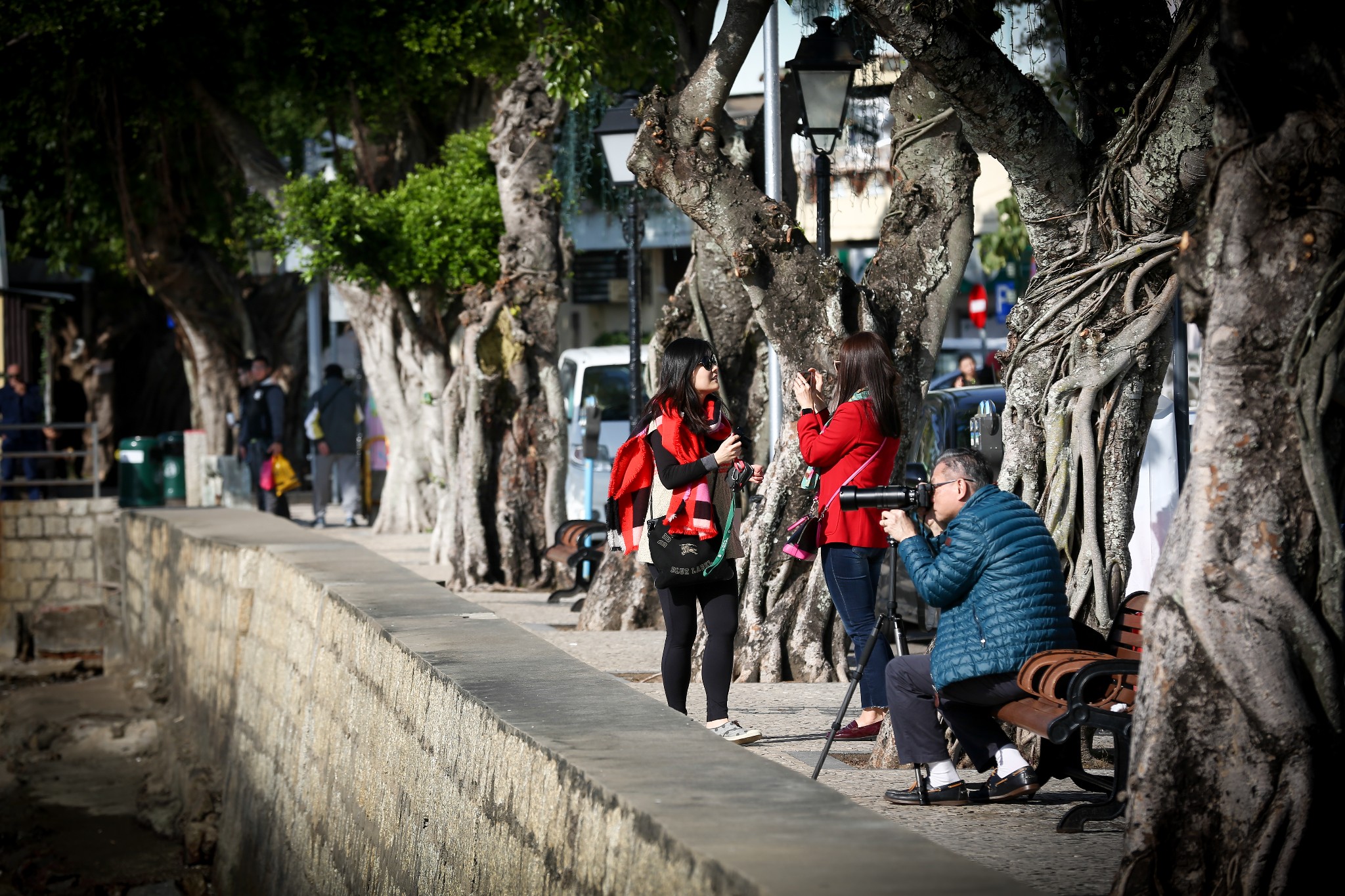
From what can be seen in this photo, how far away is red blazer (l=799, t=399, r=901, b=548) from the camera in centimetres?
724

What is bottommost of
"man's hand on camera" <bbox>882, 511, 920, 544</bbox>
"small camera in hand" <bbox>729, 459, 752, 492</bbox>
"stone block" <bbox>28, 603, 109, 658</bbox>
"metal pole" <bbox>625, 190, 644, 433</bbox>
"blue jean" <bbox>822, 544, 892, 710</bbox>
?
"stone block" <bbox>28, 603, 109, 658</bbox>

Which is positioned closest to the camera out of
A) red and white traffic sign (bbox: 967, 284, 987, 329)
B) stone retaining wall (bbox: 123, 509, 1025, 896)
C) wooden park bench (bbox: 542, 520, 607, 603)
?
stone retaining wall (bbox: 123, 509, 1025, 896)

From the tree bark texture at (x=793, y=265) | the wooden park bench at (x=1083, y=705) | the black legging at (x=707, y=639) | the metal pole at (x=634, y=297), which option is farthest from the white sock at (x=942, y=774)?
the metal pole at (x=634, y=297)

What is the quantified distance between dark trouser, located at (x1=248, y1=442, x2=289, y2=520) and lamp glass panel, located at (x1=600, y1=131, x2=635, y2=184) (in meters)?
9.09

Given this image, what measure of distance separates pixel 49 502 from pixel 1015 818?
53.4ft

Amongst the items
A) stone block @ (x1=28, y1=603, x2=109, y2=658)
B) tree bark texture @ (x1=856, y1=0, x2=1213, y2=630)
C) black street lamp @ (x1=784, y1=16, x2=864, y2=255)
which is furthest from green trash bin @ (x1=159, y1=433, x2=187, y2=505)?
tree bark texture @ (x1=856, y1=0, x2=1213, y2=630)

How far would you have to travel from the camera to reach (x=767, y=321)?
28.7 feet

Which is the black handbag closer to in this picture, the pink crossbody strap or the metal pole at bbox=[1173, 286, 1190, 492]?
the pink crossbody strap

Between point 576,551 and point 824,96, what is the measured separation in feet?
14.1

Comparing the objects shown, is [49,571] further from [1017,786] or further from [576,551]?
[1017,786]

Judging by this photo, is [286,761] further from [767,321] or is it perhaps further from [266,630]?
[767,321]

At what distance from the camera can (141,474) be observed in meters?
24.7

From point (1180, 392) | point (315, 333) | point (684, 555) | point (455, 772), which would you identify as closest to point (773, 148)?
point (1180, 392)

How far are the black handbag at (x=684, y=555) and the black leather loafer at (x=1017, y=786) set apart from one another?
162 cm
